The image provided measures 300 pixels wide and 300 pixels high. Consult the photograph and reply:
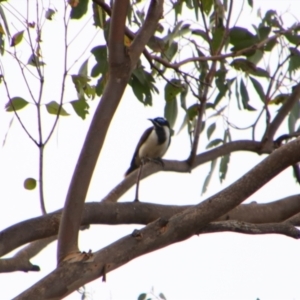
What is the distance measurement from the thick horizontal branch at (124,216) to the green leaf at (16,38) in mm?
635

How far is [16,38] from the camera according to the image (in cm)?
251

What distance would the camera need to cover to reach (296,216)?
2.31 metres

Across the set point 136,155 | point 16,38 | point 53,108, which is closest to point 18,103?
point 53,108

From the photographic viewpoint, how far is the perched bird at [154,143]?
551 centimetres

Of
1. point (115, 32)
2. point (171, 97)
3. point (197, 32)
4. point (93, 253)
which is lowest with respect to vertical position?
point (93, 253)

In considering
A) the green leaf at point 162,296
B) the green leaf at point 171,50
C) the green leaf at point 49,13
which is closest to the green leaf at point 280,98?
the green leaf at point 171,50

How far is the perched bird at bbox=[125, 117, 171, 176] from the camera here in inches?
217

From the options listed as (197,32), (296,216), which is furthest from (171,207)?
(197,32)

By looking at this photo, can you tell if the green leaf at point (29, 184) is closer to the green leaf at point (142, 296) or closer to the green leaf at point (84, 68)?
the green leaf at point (84, 68)

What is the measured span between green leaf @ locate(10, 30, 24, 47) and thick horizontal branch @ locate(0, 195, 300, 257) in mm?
635

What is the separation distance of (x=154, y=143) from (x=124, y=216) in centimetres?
326

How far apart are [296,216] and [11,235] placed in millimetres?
878

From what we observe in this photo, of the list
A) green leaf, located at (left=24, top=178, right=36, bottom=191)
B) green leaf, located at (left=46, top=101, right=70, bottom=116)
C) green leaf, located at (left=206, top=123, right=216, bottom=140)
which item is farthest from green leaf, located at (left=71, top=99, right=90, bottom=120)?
green leaf, located at (left=206, top=123, right=216, bottom=140)

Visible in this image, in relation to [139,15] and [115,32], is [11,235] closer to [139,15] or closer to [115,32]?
[115,32]
